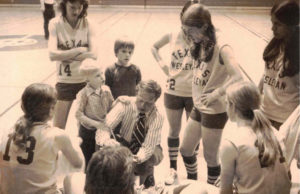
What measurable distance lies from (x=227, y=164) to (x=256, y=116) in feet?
0.73

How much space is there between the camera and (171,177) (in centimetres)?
236

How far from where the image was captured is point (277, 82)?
1867mm

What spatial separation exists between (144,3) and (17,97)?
586 cm

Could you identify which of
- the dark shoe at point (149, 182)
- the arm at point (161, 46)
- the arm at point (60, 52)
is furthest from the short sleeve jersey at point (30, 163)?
the arm at point (161, 46)

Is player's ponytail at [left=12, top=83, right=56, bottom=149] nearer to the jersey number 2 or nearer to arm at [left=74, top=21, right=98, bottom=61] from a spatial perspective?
the jersey number 2

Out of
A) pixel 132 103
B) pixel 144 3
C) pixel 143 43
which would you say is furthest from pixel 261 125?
pixel 144 3

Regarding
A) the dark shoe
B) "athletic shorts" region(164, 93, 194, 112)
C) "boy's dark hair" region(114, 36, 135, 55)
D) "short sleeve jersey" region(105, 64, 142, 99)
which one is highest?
"boy's dark hair" region(114, 36, 135, 55)

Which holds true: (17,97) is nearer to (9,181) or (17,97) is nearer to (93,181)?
(9,181)

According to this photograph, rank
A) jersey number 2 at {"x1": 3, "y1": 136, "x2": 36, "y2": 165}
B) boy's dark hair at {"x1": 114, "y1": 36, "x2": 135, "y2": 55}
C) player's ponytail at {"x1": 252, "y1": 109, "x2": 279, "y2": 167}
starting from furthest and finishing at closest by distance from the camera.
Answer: boy's dark hair at {"x1": 114, "y1": 36, "x2": 135, "y2": 55} → jersey number 2 at {"x1": 3, "y1": 136, "x2": 36, "y2": 165} → player's ponytail at {"x1": 252, "y1": 109, "x2": 279, "y2": 167}

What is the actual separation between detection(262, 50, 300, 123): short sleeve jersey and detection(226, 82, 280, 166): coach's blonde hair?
0.46 m

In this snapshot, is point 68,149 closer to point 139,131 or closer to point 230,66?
point 139,131

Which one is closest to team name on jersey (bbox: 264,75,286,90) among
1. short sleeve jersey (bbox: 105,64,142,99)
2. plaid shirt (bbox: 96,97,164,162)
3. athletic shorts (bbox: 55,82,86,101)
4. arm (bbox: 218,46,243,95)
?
arm (bbox: 218,46,243,95)

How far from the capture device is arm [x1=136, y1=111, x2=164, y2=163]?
74.9 inches

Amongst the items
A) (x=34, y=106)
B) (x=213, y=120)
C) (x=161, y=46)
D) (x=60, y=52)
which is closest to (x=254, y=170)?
(x=213, y=120)
